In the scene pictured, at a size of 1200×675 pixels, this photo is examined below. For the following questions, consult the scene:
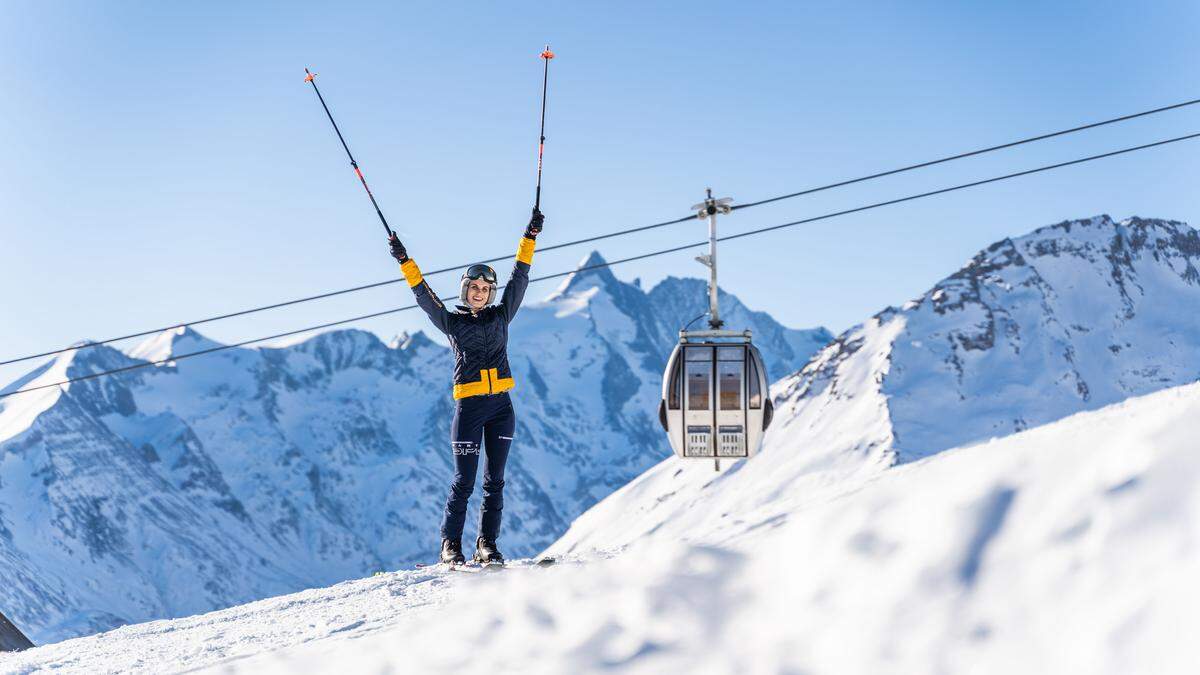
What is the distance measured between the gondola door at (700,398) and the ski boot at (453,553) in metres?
3.03

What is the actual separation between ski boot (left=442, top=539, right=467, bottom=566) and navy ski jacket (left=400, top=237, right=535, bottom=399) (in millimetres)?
1623

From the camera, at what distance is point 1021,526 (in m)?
6.63

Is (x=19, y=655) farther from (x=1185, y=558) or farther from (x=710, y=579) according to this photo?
(x=1185, y=558)

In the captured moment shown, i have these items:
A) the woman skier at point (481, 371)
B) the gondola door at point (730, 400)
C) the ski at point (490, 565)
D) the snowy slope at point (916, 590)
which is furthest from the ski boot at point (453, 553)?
the snowy slope at point (916, 590)

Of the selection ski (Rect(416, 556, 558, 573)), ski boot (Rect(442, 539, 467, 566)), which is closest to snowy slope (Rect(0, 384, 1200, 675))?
ski (Rect(416, 556, 558, 573))

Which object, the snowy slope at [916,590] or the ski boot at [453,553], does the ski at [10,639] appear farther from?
the snowy slope at [916,590]

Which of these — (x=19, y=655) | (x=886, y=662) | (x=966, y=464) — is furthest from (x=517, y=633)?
(x=19, y=655)

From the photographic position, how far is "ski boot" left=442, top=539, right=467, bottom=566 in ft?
42.5

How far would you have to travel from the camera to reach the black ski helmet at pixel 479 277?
40.8ft

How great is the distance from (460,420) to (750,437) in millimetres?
3588

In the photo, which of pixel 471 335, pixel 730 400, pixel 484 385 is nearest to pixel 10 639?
pixel 484 385

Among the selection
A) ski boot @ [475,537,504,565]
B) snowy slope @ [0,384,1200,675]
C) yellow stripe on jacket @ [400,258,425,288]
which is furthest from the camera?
ski boot @ [475,537,504,565]

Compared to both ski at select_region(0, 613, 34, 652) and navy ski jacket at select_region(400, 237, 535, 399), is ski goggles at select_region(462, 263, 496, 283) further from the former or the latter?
ski at select_region(0, 613, 34, 652)

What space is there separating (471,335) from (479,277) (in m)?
0.59
